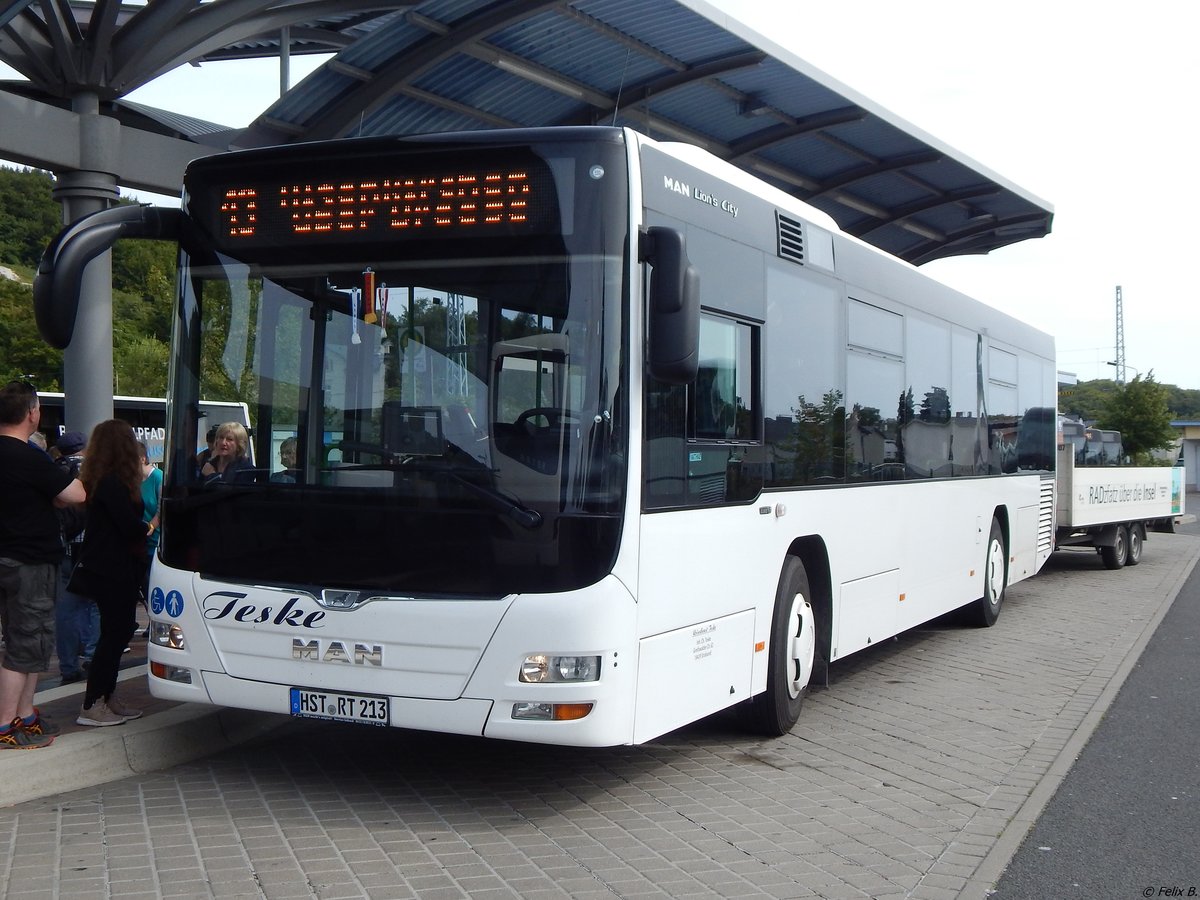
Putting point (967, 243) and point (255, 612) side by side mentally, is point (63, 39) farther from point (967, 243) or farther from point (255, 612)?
point (967, 243)

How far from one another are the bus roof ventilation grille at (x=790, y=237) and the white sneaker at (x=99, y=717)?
4.54 m

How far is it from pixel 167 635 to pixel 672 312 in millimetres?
2964

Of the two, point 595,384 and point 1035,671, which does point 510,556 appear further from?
point 1035,671

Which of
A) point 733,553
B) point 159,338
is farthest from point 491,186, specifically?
point 159,338

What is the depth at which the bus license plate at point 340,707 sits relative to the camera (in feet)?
19.2

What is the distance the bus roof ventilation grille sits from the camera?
775 cm

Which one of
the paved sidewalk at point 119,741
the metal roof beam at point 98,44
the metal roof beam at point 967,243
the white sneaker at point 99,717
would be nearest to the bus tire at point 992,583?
the paved sidewalk at point 119,741

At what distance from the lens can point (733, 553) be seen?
22.4 feet

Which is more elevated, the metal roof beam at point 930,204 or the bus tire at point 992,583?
the metal roof beam at point 930,204

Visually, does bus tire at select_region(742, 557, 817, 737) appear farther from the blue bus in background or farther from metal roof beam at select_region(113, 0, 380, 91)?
the blue bus in background

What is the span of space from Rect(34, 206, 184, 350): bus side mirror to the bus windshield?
51 cm

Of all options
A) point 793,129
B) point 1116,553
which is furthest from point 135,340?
point 793,129

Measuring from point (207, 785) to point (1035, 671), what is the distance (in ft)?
22.4

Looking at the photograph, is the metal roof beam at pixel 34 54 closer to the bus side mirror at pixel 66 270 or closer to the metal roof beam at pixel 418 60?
the metal roof beam at pixel 418 60
